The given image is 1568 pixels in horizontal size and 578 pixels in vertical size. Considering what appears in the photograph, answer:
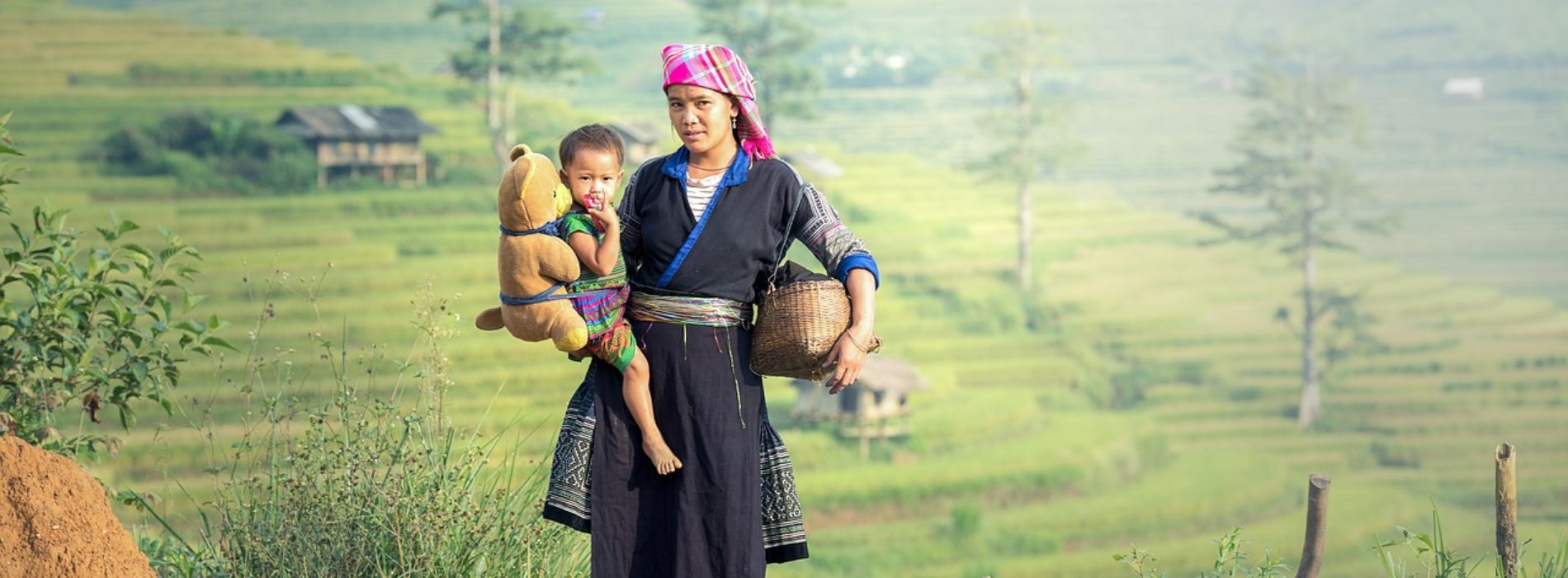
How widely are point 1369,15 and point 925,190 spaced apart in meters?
8.53

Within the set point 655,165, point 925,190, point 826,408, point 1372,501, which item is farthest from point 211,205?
point 655,165

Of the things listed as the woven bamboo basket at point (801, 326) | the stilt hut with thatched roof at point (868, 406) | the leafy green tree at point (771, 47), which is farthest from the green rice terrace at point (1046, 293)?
the woven bamboo basket at point (801, 326)

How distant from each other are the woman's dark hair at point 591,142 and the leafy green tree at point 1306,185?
2146 centimetres

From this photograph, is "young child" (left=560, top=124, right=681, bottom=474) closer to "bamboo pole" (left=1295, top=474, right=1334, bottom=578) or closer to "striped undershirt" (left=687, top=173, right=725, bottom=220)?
"striped undershirt" (left=687, top=173, right=725, bottom=220)

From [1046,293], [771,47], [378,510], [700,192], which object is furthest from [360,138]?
[700,192]

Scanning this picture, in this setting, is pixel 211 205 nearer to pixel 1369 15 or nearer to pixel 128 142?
pixel 128 142

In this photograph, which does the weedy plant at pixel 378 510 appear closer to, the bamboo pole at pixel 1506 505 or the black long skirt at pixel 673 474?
the black long skirt at pixel 673 474

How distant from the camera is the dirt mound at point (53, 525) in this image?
3383 millimetres

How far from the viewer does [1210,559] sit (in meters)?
17.7

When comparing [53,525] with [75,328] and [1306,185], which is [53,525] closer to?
[75,328]

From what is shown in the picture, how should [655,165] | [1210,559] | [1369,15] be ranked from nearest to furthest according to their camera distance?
[655,165]
[1210,559]
[1369,15]

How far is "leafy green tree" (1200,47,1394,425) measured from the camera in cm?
2344

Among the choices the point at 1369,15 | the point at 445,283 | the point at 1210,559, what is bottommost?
the point at 1210,559

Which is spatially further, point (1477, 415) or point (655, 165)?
point (1477, 415)
